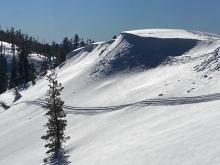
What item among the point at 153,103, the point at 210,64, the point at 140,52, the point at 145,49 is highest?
the point at 145,49

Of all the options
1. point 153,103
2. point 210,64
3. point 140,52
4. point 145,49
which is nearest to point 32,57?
point 145,49

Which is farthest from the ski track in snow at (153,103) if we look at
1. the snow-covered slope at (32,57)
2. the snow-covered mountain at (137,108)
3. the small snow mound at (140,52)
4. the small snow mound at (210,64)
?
the snow-covered slope at (32,57)

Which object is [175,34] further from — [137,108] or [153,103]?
[153,103]

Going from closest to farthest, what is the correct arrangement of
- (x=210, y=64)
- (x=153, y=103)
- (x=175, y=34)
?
(x=153, y=103) < (x=210, y=64) < (x=175, y=34)

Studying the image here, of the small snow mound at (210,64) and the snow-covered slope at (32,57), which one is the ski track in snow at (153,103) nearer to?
the small snow mound at (210,64)

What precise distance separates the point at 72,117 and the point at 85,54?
4280cm

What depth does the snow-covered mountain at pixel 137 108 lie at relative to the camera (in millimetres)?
35562

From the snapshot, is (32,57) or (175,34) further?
(32,57)

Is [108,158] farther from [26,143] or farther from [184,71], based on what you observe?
[184,71]

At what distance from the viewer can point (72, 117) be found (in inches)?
2429

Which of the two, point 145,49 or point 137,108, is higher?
point 145,49

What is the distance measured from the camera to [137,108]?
54031mm

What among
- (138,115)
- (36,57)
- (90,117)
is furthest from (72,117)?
(36,57)

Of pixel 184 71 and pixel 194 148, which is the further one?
pixel 184 71
